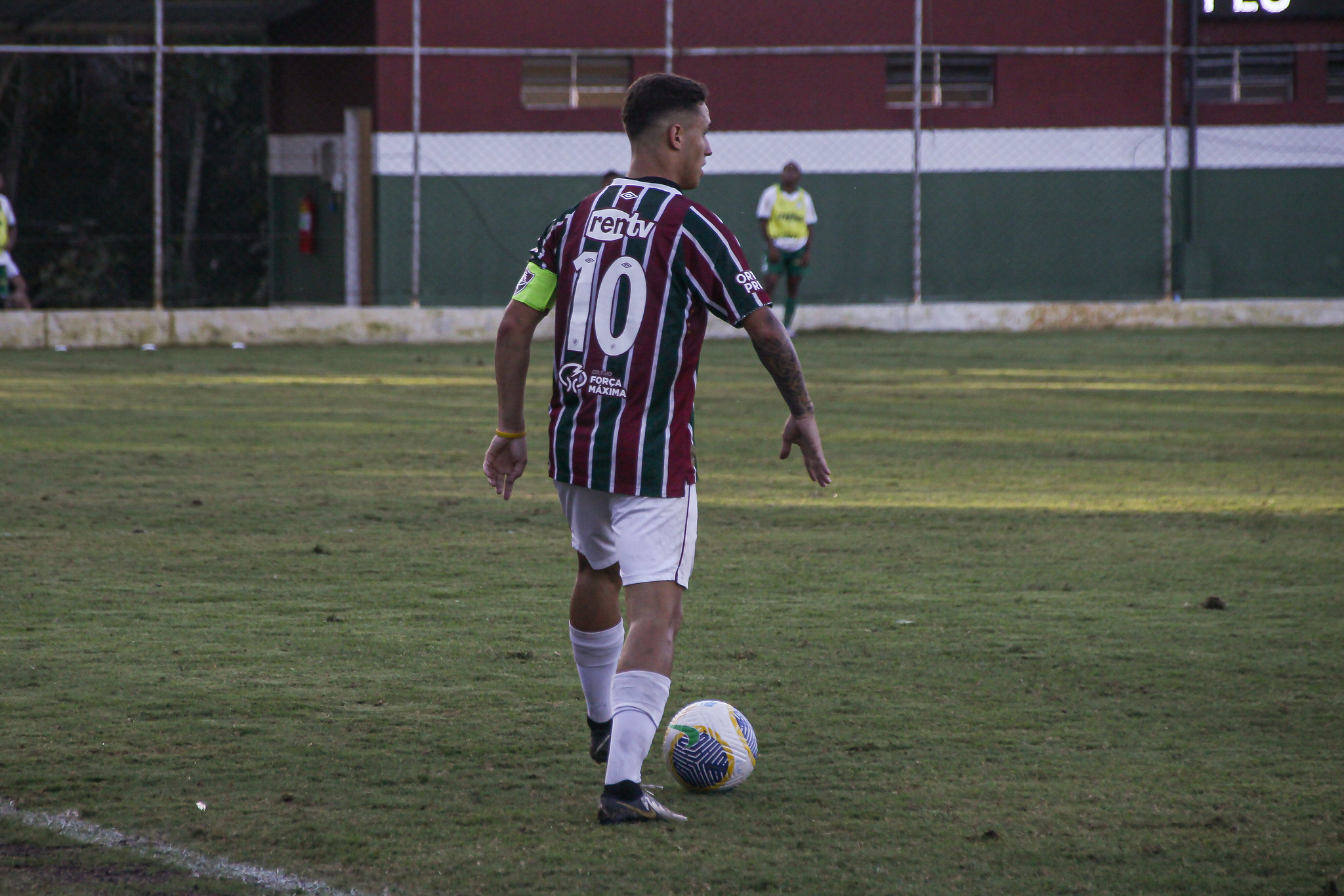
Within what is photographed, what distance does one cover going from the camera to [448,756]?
170 inches

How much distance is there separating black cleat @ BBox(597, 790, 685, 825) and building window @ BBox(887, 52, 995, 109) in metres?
19.2

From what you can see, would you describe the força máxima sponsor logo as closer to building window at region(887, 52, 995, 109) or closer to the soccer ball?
the soccer ball

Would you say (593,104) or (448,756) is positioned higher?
(593,104)

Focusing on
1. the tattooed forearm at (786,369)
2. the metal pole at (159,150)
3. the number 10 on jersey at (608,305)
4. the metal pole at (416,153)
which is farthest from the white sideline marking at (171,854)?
the metal pole at (416,153)

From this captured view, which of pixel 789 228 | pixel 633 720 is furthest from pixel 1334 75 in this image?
pixel 633 720

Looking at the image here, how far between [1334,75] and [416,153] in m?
13.1

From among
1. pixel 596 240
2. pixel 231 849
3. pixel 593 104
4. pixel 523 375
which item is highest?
pixel 593 104

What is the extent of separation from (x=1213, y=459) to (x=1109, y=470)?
858 mm

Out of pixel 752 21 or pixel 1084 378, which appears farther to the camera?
pixel 752 21

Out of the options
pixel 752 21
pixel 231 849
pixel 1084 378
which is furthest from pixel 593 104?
pixel 231 849

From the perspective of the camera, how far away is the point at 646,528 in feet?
12.5

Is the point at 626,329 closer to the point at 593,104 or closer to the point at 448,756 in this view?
the point at 448,756

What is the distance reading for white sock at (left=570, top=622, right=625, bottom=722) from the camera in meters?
4.20

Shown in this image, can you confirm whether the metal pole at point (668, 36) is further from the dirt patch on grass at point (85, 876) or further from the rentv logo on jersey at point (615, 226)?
the dirt patch on grass at point (85, 876)
